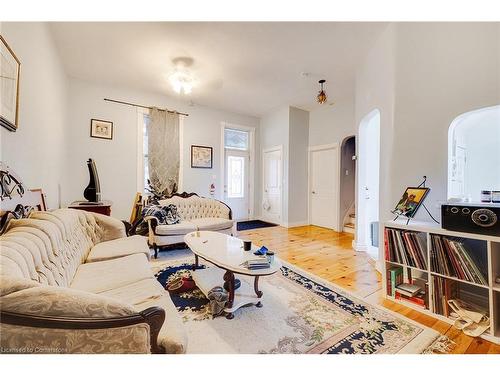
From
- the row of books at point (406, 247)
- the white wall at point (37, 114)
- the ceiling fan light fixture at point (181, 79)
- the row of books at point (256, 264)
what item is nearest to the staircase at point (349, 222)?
the row of books at point (406, 247)

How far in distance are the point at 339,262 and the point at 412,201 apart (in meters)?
1.34

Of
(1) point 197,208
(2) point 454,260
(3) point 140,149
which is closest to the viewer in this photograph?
(2) point 454,260

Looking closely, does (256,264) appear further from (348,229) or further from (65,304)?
(348,229)

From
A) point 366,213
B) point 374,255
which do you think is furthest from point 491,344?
point 366,213

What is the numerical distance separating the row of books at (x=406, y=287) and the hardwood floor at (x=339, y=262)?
0.29 ft

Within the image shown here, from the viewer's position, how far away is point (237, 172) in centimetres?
585

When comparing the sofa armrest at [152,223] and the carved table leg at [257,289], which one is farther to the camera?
the sofa armrest at [152,223]

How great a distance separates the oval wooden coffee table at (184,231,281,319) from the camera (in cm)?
175

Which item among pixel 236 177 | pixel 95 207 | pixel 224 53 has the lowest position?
pixel 95 207

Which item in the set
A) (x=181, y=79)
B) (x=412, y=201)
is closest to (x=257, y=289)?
(x=412, y=201)

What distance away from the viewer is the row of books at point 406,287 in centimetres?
192

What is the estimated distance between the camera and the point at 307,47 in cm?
291

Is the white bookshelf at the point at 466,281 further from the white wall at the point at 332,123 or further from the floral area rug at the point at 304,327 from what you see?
the white wall at the point at 332,123
